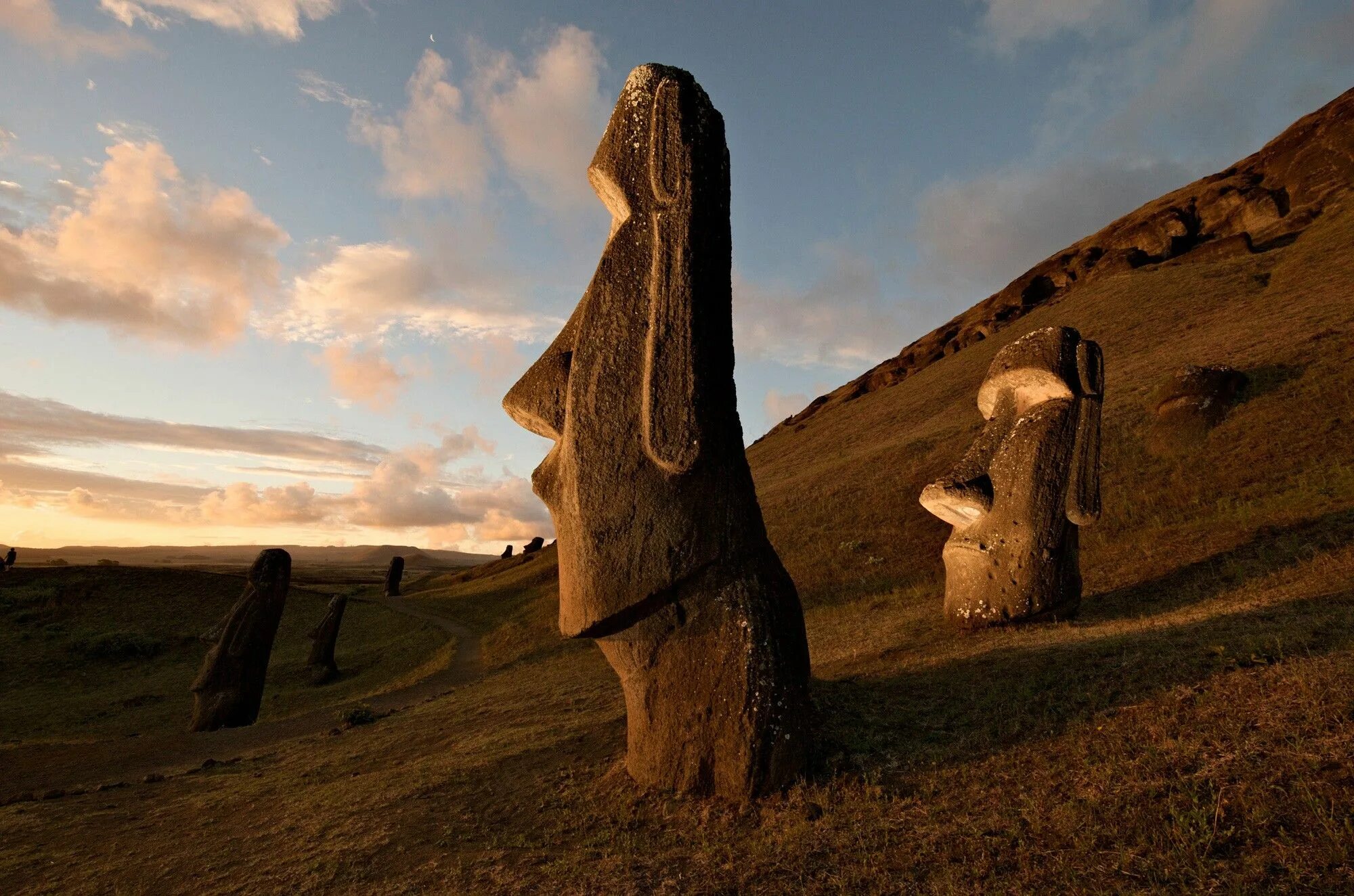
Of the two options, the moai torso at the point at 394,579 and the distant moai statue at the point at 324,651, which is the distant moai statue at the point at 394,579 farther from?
the distant moai statue at the point at 324,651

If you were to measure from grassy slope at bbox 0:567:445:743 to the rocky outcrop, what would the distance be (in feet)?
138

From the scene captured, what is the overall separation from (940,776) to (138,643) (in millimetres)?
29176

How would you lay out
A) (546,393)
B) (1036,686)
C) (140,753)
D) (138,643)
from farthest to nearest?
(138,643)
(140,753)
(1036,686)
(546,393)

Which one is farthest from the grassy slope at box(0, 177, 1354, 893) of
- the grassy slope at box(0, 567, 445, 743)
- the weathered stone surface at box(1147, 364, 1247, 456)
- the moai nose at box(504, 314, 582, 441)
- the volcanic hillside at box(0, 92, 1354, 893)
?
the grassy slope at box(0, 567, 445, 743)

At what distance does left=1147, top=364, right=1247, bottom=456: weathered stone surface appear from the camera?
1869 centimetres

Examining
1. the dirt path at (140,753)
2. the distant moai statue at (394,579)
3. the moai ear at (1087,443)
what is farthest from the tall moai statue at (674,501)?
the distant moai statue at (394,579)

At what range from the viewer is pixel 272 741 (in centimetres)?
1385

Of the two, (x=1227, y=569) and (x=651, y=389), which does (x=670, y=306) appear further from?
(x=1227, y=569)

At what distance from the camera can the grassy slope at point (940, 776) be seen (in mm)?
3900

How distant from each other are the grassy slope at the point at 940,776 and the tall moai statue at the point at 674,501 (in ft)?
1.81

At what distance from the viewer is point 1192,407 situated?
755 inches

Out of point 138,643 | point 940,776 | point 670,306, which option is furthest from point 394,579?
point 940,776

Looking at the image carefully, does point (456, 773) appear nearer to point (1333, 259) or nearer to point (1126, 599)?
point (1126, 599)

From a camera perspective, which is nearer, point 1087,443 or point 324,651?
point 1087,443
